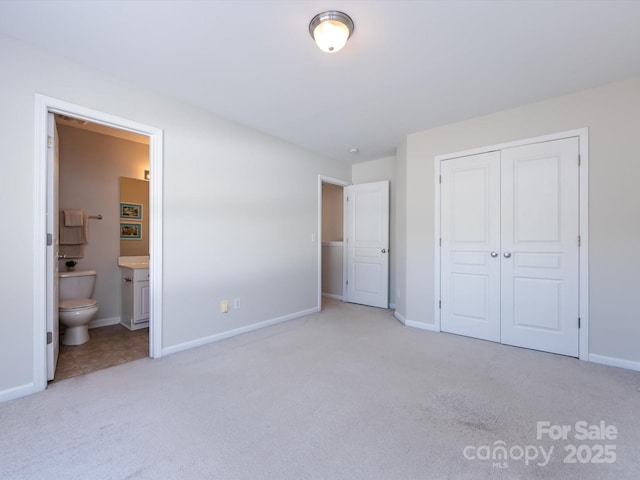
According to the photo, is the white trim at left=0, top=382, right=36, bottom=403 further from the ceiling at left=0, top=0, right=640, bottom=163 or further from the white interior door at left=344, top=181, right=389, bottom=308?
the white interior door at left=344, top=181, right=389, bottom=308

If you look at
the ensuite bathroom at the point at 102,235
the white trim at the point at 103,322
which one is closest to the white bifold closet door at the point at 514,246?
the ensuite bathroom at the point at 102,235

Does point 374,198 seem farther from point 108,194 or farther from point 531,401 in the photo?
point 108,194

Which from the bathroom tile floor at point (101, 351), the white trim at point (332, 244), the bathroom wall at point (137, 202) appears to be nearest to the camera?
the bathroom tile floor at point (101, 351)

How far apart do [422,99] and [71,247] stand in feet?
14.2

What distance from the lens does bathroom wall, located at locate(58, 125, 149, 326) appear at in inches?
142

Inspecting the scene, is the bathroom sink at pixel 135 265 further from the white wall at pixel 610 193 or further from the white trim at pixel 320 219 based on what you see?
the white wall at pixel 610 193

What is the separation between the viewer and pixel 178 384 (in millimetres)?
2213

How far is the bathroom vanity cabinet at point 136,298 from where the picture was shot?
3553 mm

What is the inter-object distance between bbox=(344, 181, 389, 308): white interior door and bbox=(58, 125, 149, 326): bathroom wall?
334 cm

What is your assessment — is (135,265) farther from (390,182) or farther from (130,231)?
(390,182)

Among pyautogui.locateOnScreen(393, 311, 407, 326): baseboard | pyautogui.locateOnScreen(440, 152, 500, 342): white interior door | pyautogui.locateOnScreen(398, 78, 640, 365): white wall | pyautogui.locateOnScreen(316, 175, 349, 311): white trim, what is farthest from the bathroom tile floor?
pyautogui.locateOnScreen(398, 78, 640, 365): white wall

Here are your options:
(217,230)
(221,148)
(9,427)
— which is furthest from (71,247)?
(9,427)

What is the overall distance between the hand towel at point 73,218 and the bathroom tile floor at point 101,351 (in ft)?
4.21

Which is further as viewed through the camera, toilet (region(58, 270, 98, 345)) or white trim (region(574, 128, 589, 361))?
toilet (region(58, 270, 98, 345))
